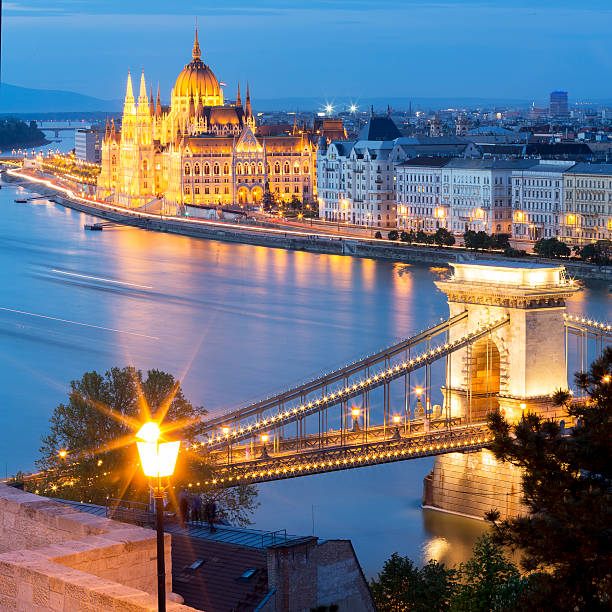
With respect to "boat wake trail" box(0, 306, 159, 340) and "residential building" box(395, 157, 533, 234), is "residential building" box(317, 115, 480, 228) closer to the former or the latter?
"residential building" box(395, 157, 533, 234)

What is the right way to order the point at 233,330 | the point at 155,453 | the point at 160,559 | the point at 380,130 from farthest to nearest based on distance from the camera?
1. the point at 380,130
2. the point at 233,330
3. the point at 160,559
4. the point at 155,453

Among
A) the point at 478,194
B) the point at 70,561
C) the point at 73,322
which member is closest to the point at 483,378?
the point at 70,561

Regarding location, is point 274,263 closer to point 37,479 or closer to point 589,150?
point 589,150

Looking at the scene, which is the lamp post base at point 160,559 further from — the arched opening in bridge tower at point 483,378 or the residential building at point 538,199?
the residential building at point 538,199

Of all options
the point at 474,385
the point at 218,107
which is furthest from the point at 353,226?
the point at 474,385

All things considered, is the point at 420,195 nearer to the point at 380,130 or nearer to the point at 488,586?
the point at 380,130
